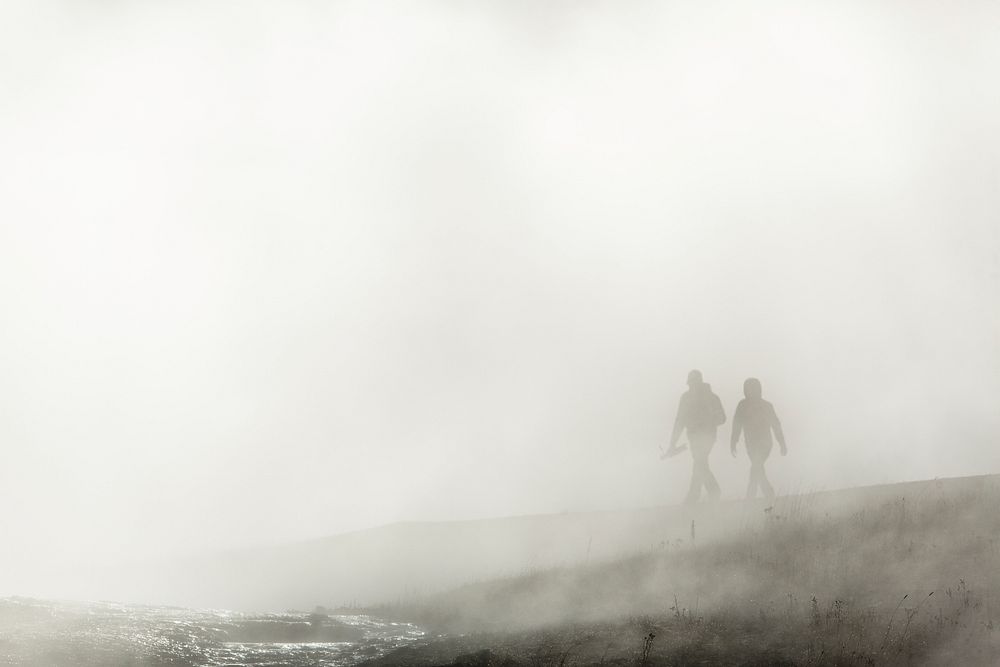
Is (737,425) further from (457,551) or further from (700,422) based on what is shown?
(457,551)

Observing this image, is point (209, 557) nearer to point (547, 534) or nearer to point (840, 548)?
point (547, 534)

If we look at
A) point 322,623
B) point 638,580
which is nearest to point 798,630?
point 638,580

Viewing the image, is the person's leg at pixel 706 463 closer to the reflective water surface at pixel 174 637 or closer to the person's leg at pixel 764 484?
the person's leg at pixel 764 484

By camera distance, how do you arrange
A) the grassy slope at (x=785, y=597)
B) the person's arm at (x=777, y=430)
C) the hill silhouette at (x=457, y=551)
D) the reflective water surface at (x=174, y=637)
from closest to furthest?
1. the grassy slope at (x=785, y=597)
2. the reflective water surface at (x=174, y=637)
3. the hill silhouette at (x=457, y=551)
4. the person's arm at (x=777, y=430)

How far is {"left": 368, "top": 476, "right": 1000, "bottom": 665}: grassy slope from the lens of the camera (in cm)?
1476

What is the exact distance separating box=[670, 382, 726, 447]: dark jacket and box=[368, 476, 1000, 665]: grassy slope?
2.95 metres

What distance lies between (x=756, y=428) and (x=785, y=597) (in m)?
8.17

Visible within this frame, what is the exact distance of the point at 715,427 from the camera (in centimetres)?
2555

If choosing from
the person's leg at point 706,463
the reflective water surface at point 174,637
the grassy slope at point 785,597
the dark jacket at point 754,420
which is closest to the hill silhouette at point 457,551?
the grassy slope at point 785,597

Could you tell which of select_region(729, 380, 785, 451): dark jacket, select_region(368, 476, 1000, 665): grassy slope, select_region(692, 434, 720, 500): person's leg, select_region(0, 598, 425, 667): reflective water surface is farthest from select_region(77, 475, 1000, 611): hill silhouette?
select_region(0, 598, 425, 667): reflective water surface

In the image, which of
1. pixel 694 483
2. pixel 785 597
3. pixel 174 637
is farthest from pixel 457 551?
pixel 785 597

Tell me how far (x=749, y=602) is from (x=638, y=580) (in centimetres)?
346

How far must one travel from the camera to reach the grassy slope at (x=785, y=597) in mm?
14758

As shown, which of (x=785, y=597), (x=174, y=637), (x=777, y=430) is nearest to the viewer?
(x=785, y=597)
